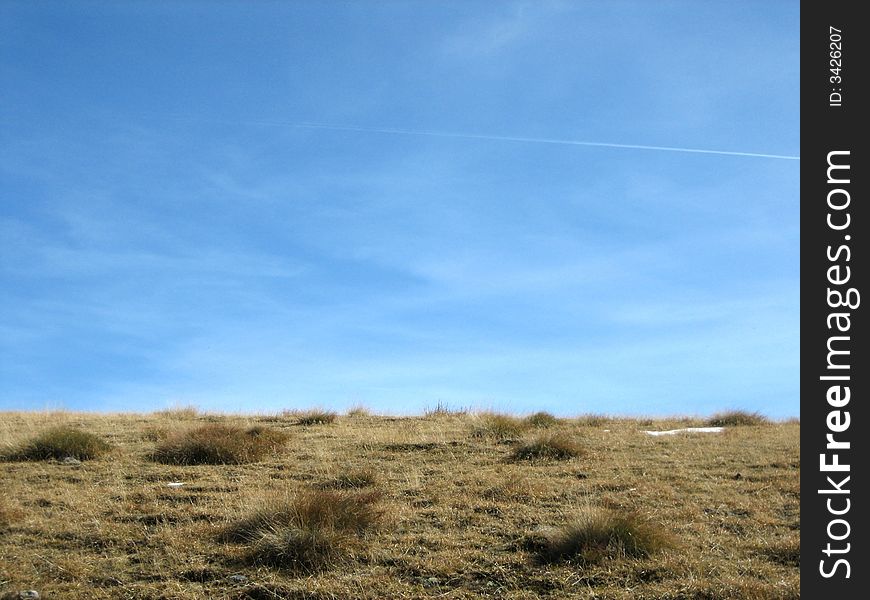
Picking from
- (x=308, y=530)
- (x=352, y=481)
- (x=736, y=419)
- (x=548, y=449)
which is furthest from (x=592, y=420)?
(x=308, y=530)

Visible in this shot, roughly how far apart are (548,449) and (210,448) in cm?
700

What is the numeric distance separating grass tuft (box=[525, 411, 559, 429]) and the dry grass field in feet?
10.1

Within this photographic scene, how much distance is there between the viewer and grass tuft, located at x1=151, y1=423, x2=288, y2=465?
48.2 ft

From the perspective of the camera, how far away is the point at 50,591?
843cm

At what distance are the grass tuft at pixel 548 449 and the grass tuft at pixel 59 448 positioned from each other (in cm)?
878

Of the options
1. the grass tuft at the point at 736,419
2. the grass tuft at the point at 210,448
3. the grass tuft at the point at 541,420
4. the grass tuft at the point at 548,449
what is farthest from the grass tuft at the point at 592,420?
the grass tuft at the point at 210,448

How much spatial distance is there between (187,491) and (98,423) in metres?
8.85

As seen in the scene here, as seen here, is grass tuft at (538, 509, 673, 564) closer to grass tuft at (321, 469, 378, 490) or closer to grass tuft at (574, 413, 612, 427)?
grass tuft at (321, 469, 378, 490)

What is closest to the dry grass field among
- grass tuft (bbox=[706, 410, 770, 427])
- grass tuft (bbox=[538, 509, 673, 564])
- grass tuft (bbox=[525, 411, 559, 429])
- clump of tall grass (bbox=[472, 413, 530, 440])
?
grass tuft (bbox=[538, 509, 673, 564])

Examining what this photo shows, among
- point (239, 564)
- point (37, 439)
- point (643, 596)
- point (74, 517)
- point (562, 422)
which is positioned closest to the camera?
point (643, 596)
